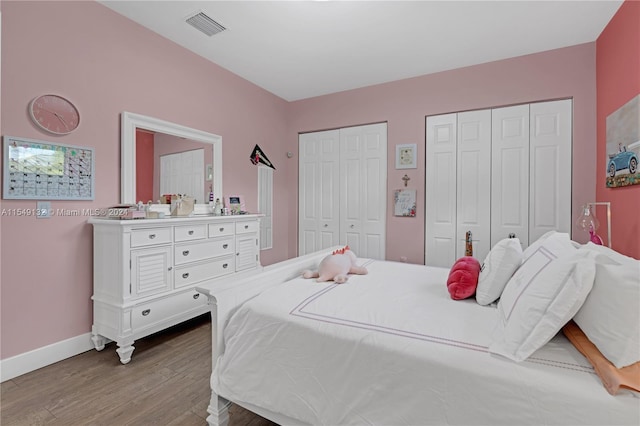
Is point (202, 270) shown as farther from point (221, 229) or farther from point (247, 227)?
point (247, 227)

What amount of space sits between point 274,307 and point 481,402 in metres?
0.96

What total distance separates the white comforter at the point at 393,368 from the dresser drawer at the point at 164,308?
117 cm

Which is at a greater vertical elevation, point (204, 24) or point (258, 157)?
point (204, 24)

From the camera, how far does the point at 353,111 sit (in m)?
4.29

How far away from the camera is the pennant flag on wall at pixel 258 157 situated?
4176mm

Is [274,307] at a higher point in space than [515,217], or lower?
lower

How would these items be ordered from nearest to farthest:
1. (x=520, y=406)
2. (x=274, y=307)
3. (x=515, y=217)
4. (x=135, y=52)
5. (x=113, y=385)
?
(x=520, y=406) → (x=274, y=307) → (x=113, y=385) → (x=135, y=52) → (x=515, y=217)

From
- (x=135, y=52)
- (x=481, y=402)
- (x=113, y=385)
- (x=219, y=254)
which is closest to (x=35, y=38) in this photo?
(x=135, y=52)

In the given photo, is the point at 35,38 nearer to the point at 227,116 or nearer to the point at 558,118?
the point at 227,116

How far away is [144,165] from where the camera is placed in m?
2.83

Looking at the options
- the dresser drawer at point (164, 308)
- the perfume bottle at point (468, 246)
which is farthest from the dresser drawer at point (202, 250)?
the perfume bottle at point (468, 246)

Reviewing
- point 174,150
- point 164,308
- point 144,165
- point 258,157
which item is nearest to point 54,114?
point 144,165

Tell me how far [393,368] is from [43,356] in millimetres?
2606

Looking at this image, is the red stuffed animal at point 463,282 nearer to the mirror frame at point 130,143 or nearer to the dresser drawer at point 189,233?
the dresser drawer at point 189,233
